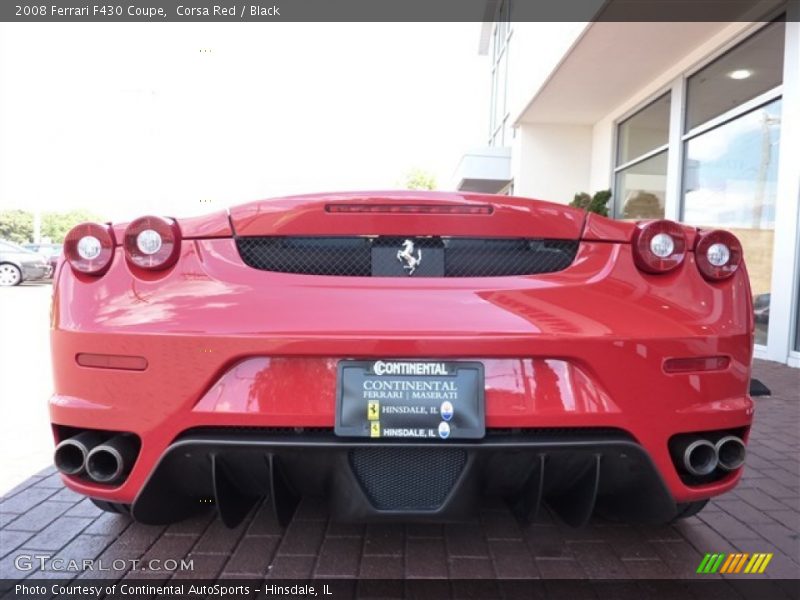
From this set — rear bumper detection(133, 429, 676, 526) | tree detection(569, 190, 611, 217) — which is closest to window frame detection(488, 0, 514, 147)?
tree detection(569, 190, 611, 217)

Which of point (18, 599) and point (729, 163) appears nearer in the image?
point (18, 599)

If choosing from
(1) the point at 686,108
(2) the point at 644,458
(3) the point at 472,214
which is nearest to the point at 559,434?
(2) the point at 644,458

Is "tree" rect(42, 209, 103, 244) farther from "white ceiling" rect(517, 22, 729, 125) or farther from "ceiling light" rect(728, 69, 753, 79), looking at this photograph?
"ceiling light" rect(728, 69, 753, 79)

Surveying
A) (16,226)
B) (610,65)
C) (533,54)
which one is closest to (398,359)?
(610,65)

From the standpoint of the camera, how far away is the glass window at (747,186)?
6.45m

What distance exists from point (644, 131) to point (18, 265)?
1835cm

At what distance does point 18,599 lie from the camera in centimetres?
173

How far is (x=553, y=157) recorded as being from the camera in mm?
13109

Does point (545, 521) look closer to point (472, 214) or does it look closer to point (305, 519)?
point (305, 519)

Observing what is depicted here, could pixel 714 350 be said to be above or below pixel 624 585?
above

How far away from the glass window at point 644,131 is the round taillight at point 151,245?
939cm

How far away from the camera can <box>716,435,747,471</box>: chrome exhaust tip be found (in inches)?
64.8

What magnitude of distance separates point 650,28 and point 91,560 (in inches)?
337

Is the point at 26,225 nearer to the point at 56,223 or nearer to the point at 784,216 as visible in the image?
the point at 56,223
